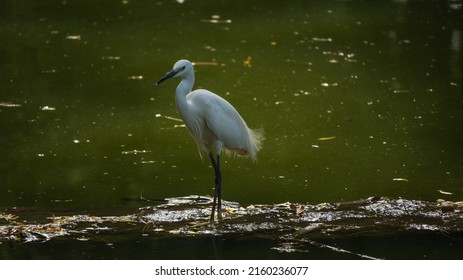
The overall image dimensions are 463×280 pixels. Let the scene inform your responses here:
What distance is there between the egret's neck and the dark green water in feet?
1.96

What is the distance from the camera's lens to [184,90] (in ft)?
13.9

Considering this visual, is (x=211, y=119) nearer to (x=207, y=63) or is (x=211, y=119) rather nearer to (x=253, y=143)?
(x=253, y=143)

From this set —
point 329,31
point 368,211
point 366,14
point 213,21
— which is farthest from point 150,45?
point 368,211

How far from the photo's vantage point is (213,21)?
26.5ft

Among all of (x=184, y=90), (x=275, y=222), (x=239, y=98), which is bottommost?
(x=239, y=98)

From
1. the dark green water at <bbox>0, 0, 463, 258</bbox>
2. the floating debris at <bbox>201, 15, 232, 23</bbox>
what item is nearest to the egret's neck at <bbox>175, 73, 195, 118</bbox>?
the dark green water at <bbox>0, 0, 463, 258</bbox>

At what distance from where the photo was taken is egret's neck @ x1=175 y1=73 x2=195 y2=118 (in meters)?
4.20

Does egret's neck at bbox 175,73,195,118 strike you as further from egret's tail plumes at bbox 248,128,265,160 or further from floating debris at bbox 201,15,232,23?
floating debris at bbox 201,15,232,23

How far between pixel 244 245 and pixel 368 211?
64cm

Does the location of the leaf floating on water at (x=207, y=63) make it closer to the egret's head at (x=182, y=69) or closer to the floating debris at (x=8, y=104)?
the floating debris at (x=8, y=104)

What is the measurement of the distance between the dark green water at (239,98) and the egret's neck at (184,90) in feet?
1.96

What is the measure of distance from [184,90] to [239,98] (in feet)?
6.95

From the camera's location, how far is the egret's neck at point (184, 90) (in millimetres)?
4203

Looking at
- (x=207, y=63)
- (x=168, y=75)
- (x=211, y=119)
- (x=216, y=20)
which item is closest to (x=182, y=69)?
(x=168, y=75)
